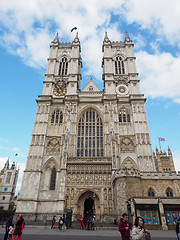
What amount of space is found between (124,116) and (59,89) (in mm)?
12950

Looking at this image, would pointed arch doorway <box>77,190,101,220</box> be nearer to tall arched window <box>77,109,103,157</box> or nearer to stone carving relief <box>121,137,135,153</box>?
tall arched window <box>77,109,103,157</box>

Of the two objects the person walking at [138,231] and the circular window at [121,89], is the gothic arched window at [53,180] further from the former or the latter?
the person walking at [138,231]

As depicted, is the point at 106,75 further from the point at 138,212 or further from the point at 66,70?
the point at 138,212

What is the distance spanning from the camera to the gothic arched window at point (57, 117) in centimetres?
2920

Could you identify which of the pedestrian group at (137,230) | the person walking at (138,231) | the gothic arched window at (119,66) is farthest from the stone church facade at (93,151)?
the person walking at (138,231)

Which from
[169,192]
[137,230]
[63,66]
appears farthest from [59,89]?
[137,230]

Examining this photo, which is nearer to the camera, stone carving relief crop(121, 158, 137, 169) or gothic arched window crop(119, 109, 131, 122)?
stone carving relief crop(121, 158, 137, 169)

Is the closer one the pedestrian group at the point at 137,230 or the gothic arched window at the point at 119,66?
the pedestrian group at the point at 137,230

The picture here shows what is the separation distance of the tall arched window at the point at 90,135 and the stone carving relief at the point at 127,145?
335cm

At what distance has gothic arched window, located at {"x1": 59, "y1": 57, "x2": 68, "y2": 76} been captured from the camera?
114 ft

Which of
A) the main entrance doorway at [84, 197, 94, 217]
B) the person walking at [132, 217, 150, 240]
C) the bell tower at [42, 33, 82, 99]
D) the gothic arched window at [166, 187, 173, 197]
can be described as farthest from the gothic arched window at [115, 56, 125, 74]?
the person walking at [132, 217, 150, 240]

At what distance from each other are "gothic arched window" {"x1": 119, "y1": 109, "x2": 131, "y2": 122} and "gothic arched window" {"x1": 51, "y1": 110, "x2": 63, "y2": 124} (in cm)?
1018

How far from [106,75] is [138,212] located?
2455 cm

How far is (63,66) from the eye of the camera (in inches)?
1395
